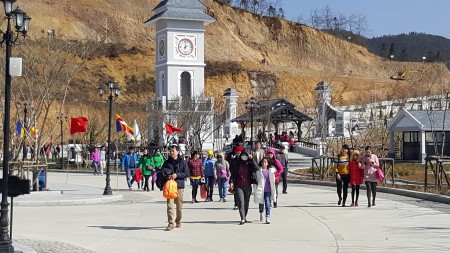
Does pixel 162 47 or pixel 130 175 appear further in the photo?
pixel 162 47

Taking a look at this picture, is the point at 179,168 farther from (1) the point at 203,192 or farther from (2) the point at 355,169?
(1) the point at 203,192

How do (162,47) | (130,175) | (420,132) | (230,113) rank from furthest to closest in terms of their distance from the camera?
(230,113) < (162,47) < (420,132) < (130,175)

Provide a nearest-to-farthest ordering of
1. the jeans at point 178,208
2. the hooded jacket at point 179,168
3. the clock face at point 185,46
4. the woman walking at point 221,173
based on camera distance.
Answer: the jeans at point 178,208 < the hooded jacket at point 179,168 < the woman walking at point 221,173 < the clock face at point 185,46

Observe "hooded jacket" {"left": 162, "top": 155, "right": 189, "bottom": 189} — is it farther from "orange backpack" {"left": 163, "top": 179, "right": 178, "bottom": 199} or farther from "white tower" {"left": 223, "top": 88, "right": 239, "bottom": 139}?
"white tower" {"left": 223, "top": 88, "right": 239, "bottom": 139}

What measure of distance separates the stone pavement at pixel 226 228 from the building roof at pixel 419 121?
80.3 feet

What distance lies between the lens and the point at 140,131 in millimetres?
68562

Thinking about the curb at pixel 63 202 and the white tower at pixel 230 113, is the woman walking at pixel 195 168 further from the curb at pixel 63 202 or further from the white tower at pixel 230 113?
the white tower at pixel 230 113

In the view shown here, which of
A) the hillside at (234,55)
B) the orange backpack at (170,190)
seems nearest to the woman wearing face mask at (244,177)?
the orange backpack at (170,190)

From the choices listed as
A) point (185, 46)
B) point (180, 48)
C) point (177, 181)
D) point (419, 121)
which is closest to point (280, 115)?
point (185, 46)

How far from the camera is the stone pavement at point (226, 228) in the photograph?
1412 cm

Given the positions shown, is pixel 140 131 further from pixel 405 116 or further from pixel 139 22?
pixel 139 22

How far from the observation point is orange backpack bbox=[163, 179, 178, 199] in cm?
1669

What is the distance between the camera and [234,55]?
148m

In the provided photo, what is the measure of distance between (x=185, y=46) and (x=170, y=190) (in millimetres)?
50499
